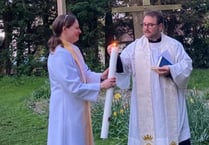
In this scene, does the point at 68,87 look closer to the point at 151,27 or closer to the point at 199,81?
the point at 151,27

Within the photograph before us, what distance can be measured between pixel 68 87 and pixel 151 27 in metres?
0.97

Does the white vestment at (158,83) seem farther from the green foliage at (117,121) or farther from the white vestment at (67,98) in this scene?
the green foliage at (117,121)

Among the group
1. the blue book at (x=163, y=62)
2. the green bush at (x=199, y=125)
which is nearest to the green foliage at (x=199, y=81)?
the green bush at (x=199, y=125)

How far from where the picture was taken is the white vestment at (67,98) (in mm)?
4658

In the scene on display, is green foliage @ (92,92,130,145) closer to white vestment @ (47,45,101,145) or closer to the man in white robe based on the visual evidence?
the man in white robe

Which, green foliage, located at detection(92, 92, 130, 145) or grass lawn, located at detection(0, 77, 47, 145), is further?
grass lawn, located at detection(0, 77, 47, 145)

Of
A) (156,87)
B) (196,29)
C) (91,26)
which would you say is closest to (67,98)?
(156,87)

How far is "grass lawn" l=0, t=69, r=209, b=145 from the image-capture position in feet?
26.7

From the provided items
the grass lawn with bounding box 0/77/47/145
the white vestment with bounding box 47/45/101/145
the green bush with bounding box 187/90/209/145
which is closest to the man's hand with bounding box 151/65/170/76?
the white vestment with bounding box 47/45/101/145

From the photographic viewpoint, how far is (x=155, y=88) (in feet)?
17.1

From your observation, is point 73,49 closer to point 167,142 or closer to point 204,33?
point 167,142

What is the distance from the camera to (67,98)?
15.6 ft

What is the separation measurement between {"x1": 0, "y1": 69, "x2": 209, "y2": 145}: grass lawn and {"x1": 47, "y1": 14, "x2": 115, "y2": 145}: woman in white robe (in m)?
2.76

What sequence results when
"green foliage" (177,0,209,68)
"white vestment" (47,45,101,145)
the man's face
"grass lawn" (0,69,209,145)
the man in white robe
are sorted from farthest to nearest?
"green foliage" (177,0,209,68)
"grass lawn" (0,69,209,145)
the man in white robe
the man's face
"white vestment" (47,45,101,145)
